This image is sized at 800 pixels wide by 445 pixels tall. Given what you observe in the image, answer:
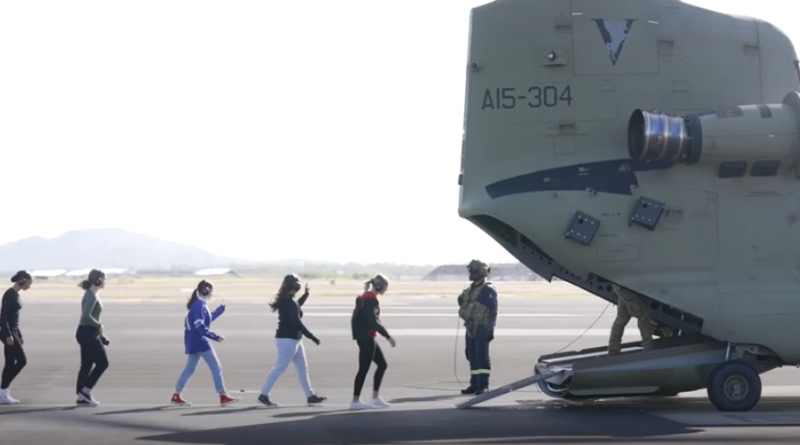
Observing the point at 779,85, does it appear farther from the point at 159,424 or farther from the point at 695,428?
the point at 159,424

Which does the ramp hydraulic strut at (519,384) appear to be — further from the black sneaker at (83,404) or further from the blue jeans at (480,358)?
the black sneaker at (83,404)

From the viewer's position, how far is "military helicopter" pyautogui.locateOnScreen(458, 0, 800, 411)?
14258 millimetres

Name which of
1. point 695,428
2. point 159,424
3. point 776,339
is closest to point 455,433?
point 695,428

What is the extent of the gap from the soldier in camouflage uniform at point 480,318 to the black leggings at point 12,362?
21.0 ft

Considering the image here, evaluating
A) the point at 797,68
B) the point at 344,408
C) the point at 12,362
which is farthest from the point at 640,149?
the point at 12,362

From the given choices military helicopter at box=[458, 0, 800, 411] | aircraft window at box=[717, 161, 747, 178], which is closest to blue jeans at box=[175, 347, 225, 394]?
military helicopter at box=[458, 0, 800, 411]

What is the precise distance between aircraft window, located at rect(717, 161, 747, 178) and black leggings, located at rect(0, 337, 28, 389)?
10.0 meters

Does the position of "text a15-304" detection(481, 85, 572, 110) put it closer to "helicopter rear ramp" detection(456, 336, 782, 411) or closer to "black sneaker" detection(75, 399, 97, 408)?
"helicopter rear ramp" detection(456, 336, 782, 411)

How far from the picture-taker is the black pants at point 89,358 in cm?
1544

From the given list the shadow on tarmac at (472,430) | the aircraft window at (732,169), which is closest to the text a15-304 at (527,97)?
the aircraft window at (732,169)

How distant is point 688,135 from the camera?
1440cm

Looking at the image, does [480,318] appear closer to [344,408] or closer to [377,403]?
[377,403]

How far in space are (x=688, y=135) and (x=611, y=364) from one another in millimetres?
3154

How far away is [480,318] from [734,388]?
150 inches
